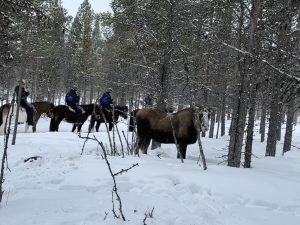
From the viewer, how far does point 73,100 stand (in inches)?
757

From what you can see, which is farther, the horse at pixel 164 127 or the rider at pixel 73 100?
the rider at pixel 73 100

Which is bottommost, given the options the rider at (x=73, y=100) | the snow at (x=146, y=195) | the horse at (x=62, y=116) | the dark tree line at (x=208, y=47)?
the snow at (x=146, y=195)

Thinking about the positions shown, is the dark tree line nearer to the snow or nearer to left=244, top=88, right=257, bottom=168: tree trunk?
left=244, top=88, right=257, bottom=168: tree trunk

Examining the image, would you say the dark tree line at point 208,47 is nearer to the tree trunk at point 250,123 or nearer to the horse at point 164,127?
the tree trunk at point 250,123

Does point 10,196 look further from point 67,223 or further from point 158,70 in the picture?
point 158,70

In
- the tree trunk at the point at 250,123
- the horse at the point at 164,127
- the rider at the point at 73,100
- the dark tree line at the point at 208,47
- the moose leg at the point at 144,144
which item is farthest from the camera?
the rider at the point at 73,100

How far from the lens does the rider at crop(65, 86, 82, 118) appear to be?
19.0m

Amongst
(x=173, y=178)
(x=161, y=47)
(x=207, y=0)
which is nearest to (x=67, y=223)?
(x=173, y=178)

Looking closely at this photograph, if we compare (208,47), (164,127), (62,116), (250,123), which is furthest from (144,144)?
(62,116)

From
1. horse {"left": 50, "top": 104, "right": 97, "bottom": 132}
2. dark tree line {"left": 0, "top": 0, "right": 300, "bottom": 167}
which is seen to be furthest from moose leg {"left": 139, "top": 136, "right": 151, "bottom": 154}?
horse {"left": 50, "top": 104, "right": 97, "bottom": 132}

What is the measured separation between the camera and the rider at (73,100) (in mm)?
19031

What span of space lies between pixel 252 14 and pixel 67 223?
21.6 feet

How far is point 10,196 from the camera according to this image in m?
6.02

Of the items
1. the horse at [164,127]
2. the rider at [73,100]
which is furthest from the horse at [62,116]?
the horse at [164,127]
